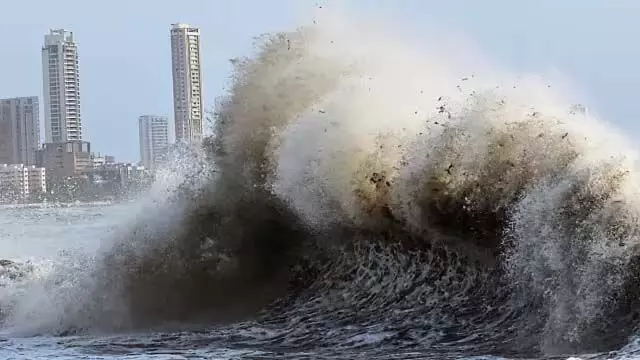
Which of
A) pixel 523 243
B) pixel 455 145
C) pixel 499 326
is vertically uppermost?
pixel 455 145

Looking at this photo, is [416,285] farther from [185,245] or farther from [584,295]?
[185,245]

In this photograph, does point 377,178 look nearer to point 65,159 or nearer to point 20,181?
point 65,159

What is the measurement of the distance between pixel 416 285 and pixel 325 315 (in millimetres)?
1108

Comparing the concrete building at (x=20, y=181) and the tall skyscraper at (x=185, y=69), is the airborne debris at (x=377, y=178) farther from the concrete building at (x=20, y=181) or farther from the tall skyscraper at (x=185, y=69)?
the concrete building at (x=20, y=181)

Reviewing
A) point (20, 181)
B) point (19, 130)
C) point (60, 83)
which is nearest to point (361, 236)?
point (20, 181)

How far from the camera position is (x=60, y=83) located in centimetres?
10012

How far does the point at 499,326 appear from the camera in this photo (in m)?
9.66

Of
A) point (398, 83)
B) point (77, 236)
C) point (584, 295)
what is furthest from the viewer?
point (77, 236)

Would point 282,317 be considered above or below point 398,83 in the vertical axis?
below

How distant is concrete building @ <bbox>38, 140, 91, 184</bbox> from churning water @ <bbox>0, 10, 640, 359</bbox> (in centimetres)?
6019

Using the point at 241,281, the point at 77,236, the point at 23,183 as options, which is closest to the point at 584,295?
the point at 241,281

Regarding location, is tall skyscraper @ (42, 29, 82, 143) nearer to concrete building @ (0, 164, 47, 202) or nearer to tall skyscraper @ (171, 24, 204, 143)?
concrete building @ (0, 164, 47, 202)

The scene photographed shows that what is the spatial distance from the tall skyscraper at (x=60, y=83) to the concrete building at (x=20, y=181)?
491 inches

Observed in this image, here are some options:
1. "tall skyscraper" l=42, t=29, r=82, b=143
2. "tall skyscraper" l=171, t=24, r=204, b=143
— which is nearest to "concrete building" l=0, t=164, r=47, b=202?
"tall skyscraper" l=42, t=29, r=82, b=143
